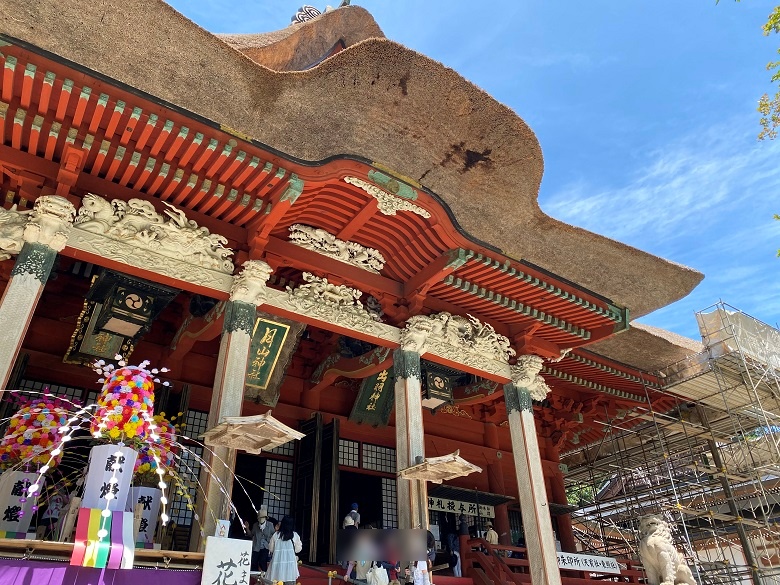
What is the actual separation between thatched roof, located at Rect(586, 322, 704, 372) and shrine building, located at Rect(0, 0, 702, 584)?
67 mm

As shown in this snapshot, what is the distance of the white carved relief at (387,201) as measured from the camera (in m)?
8.12

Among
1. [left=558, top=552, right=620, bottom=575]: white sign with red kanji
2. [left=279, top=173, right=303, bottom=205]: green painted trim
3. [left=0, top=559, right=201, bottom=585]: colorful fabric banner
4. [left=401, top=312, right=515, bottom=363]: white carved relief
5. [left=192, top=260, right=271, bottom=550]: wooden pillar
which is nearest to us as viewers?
[left=0, top=559, right=201, bottom=585]: colorful fabric banner

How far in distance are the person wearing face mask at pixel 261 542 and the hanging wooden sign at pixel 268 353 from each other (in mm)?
2278

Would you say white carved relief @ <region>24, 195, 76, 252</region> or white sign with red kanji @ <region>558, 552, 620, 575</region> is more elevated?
white carved relief @ <region>24, 195, 76, 252</region>

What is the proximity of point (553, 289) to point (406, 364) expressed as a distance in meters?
2.76

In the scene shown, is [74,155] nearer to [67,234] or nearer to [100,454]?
[67,234]

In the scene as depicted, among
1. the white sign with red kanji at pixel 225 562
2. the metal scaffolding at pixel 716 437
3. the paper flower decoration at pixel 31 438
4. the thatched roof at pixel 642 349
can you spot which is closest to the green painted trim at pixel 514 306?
the thatched roof at pixel 642 349

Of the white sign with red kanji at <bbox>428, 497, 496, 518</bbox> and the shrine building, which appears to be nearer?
the shrine building

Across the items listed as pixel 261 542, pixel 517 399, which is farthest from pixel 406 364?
pixel 261 542

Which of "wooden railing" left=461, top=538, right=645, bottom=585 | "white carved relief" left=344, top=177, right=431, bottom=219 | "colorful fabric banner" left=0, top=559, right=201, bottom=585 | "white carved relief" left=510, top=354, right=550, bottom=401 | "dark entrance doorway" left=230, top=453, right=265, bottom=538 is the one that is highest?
"white carved relief" left=344, top=177, right=431, bottom=219

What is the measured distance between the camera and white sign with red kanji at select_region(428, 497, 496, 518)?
42.5 ft

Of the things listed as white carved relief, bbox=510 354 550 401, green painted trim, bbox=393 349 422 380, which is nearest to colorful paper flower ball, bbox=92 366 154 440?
green painted trim, bbox=393 349 422 380

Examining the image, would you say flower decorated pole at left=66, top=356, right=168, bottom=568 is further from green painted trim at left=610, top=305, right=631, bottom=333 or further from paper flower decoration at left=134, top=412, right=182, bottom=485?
green painted trim at left=610, top=305, right=631, bottom=333

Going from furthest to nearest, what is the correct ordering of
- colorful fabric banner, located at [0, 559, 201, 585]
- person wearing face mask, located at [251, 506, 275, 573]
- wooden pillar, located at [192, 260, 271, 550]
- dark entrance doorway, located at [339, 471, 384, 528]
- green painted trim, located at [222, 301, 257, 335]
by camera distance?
dark entrance doorway, located at [339, 471, 384, 528], green painted trim, located at [222, 301, 257, 335], person wearing face mask, located at [251, 506, 275, 573], wooden pillar, located at [192, 260, 271, 550], colorful fabric banner, located at [0, 559, 201, 585]
